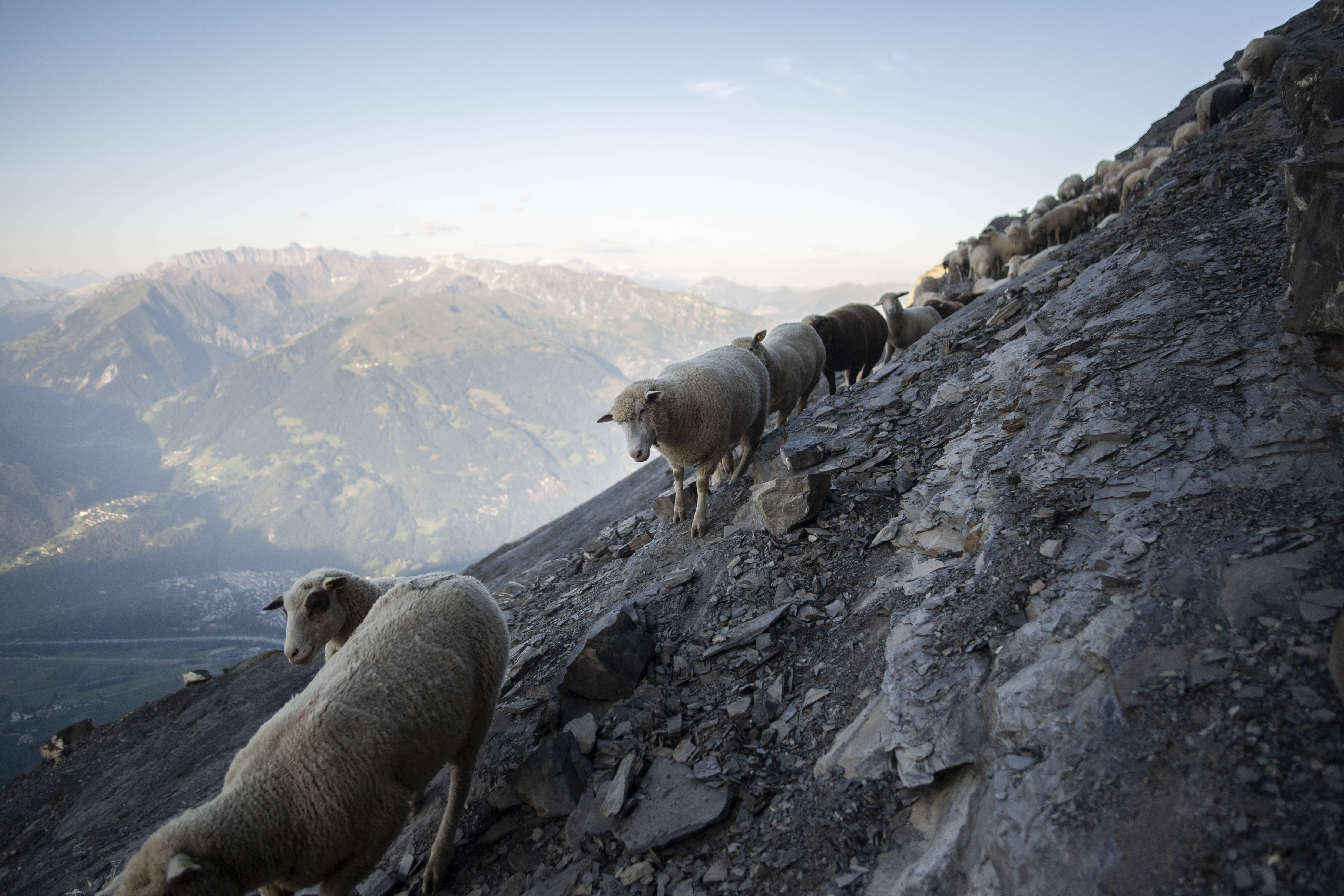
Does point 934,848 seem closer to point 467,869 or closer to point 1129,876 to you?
point 1129,876

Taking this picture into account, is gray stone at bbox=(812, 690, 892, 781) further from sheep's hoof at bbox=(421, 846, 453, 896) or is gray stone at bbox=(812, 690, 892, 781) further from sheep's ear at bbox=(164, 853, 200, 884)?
sheep's ear at bbox=(164, 853, 200, 884)

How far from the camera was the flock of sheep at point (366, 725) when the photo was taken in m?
3.81

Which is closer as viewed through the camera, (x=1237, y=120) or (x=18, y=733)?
(x=1237, y=120)

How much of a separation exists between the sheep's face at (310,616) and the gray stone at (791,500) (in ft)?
15.7

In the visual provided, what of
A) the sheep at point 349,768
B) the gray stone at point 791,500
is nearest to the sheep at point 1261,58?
the gray stone at point 791,500

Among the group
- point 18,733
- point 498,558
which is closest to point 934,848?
point 498,558

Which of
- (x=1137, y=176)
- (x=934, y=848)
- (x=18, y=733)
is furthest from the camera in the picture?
(x=18, y=733)

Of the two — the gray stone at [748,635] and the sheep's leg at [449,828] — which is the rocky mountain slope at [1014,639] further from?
the sheep's leg at [449,828]

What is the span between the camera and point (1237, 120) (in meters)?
9.21

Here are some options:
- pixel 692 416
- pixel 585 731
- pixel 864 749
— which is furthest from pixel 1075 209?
pixel 585 731

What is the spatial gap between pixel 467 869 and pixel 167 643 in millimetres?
127329

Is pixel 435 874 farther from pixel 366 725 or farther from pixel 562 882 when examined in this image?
pixel 366 725

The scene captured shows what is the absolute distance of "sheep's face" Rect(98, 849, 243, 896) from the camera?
11.4 feet

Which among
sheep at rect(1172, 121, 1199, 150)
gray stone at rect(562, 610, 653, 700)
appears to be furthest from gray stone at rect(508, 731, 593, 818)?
sheep at rect(1172, 121, 1199, 150)
